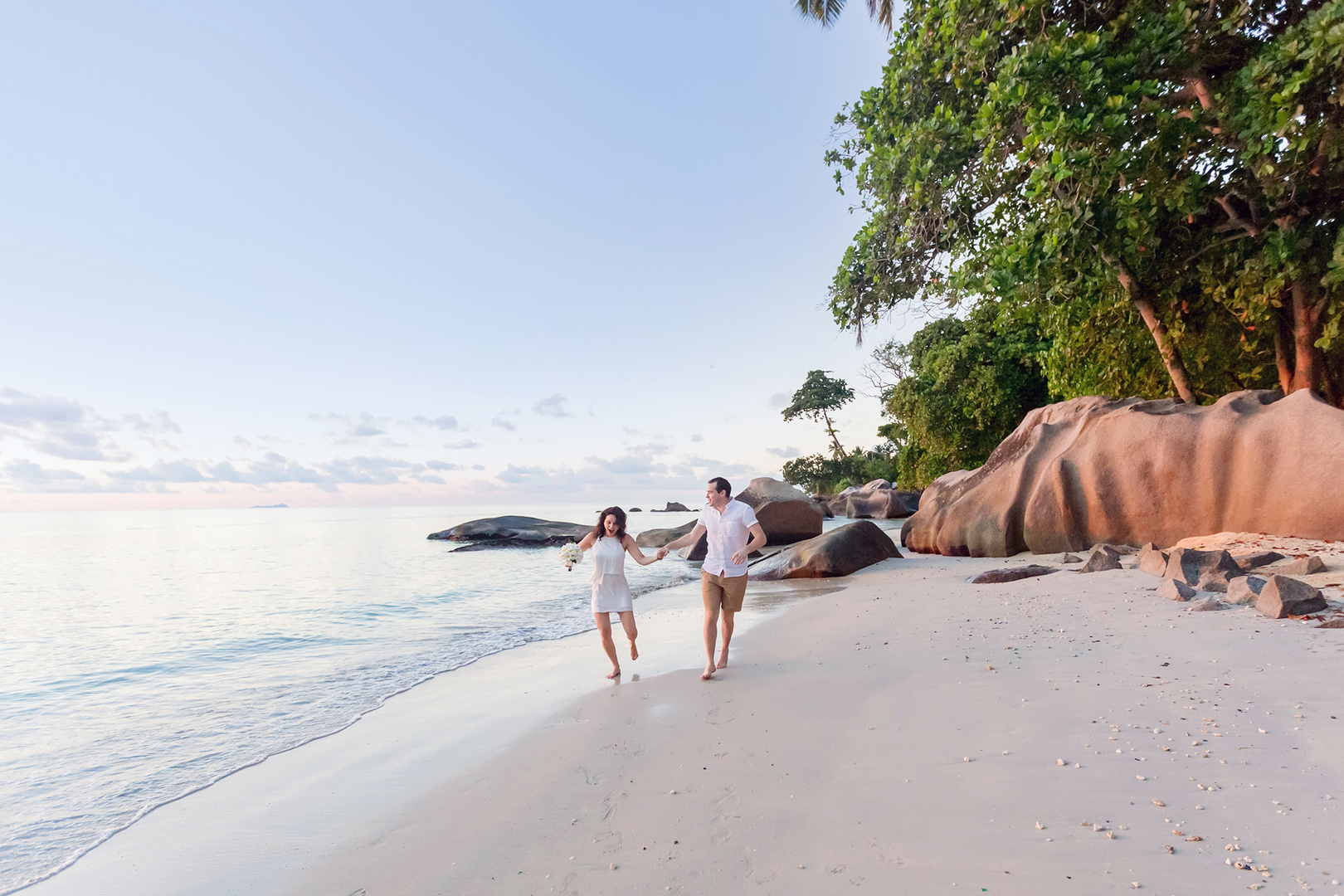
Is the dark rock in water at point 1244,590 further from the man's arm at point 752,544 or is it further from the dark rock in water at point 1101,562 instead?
the man's arm at point 752,544

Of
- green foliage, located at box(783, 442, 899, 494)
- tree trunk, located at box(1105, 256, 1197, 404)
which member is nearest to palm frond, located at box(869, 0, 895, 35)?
tree trunk, located at box(1105, 256, 1197, 404)

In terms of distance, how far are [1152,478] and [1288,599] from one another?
6.01 metres

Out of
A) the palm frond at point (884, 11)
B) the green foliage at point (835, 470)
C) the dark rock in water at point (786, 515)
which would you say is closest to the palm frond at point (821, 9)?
the palm frond at point (884, 11)

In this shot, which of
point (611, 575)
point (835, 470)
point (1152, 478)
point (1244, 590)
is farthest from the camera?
point (835, 470)

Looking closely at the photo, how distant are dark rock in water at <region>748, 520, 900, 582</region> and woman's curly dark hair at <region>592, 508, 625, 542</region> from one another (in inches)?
264

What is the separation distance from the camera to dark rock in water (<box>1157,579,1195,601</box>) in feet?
21.6

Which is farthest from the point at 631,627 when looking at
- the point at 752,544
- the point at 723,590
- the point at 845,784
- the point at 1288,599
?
the point at 1288,599

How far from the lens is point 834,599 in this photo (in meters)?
9.75

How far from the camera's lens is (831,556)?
1281 centimetres

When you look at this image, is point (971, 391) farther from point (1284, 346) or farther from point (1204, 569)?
point (1204, 569)

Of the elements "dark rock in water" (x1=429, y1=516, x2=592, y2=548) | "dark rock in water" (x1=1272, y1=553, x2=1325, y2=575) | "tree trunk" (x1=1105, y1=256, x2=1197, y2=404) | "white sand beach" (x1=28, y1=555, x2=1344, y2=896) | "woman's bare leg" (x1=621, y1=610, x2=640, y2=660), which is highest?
"tree trunk" (x1=1105, y1=256, x2=1197, y2=404)

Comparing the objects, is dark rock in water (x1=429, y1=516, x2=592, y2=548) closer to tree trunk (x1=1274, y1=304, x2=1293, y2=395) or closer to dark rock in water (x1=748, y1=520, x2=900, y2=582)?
dark rock in water (x1=748, y1=520, x2=900, y2=582)

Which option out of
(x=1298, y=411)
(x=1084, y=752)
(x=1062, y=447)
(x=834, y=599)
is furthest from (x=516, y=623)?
(x=1298, y=411)

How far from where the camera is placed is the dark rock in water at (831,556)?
1275cm
